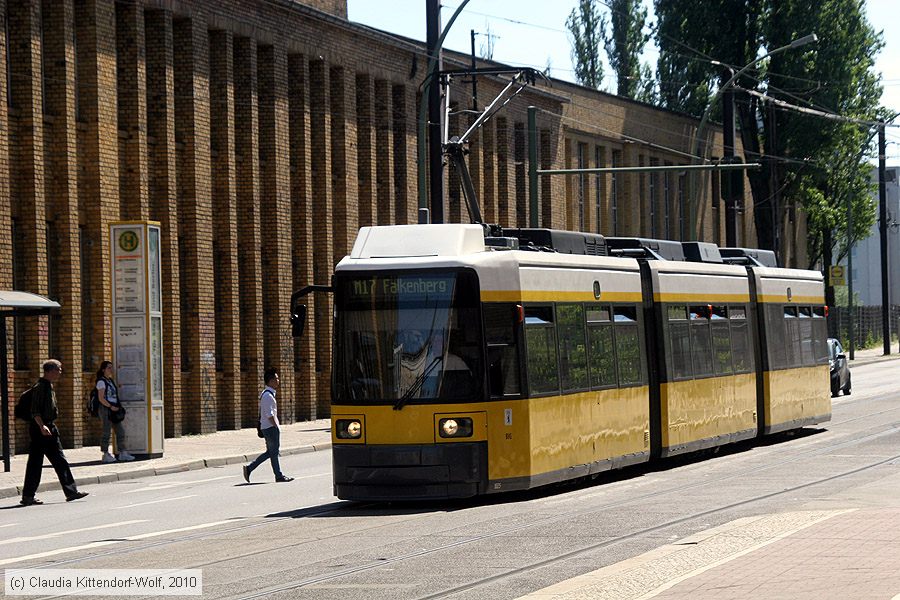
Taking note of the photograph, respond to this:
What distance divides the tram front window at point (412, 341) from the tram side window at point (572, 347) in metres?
1.75

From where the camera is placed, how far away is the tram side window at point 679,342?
21.2m

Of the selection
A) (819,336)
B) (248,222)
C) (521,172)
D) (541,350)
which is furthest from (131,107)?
(521,172)

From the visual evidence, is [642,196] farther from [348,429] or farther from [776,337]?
[348,429]

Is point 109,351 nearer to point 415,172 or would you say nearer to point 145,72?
point 145,72

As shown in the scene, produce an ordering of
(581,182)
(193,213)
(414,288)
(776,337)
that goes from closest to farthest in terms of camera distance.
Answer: (414,288)
(776,337)
(193,213)
(581,182)

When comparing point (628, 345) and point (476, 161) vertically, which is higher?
point (476, 161)

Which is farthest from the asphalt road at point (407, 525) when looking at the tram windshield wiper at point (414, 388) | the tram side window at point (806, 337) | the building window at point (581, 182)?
the building window at point (581, 182)

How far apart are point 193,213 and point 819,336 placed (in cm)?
1294

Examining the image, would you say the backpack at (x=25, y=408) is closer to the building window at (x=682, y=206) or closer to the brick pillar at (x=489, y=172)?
the brick pillar at (x=489, y=172)

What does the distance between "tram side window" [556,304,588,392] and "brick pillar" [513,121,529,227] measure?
1280 inches

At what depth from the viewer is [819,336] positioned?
2861 centimetres

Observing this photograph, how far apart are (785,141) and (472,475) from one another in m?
51.4

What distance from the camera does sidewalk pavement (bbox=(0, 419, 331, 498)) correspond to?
23.7 m

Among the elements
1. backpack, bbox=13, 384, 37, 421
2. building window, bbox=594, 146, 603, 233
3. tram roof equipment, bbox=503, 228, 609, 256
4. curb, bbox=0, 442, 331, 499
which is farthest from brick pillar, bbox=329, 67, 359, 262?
tram roof equipment, bbox=503, 228, 609, 256
